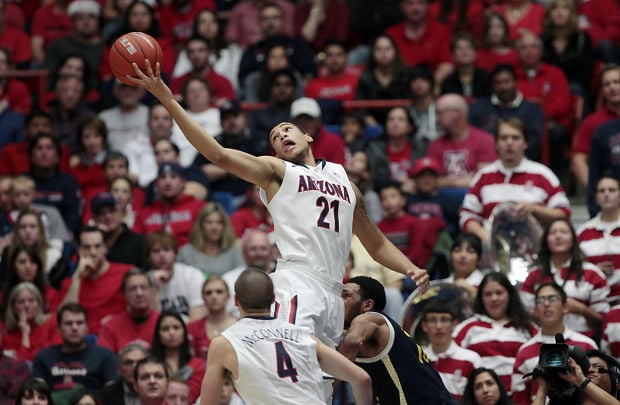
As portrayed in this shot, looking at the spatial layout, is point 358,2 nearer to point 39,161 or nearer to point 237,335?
point 39,161

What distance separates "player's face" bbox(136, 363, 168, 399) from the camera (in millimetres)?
11164

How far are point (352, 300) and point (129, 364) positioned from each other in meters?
3.04

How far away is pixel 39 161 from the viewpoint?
47.6 feet

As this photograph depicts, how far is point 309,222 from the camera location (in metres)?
8.78

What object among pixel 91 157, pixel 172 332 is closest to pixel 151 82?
pixel 172 332

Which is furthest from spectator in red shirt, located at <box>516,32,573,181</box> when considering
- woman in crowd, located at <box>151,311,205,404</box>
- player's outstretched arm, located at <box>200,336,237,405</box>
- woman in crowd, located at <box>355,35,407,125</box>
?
player's outstretched arm, located at <box>200,336,237,405</box>

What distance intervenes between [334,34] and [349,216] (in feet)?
27.4

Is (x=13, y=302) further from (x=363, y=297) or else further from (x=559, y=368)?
(x=559, y=368)

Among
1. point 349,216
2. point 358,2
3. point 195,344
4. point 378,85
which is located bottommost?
point 195,344

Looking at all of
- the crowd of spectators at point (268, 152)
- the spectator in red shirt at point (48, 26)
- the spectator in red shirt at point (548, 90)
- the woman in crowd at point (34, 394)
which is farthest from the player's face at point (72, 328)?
the spectator in red shirt at point (48, 26)

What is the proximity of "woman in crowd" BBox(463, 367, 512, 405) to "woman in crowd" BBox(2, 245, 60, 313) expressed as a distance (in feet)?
14.1

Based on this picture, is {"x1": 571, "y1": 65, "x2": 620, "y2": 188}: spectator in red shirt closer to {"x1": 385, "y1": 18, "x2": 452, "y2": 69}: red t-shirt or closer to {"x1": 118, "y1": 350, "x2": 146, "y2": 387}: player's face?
{"x1": 385, "y1": 18, "x2": 452, "y2": 69}: red t-shirt

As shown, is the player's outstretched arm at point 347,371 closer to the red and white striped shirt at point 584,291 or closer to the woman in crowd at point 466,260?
the red and white striped shirt at point 584,291

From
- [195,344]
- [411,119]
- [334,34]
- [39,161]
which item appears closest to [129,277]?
[195,344]
